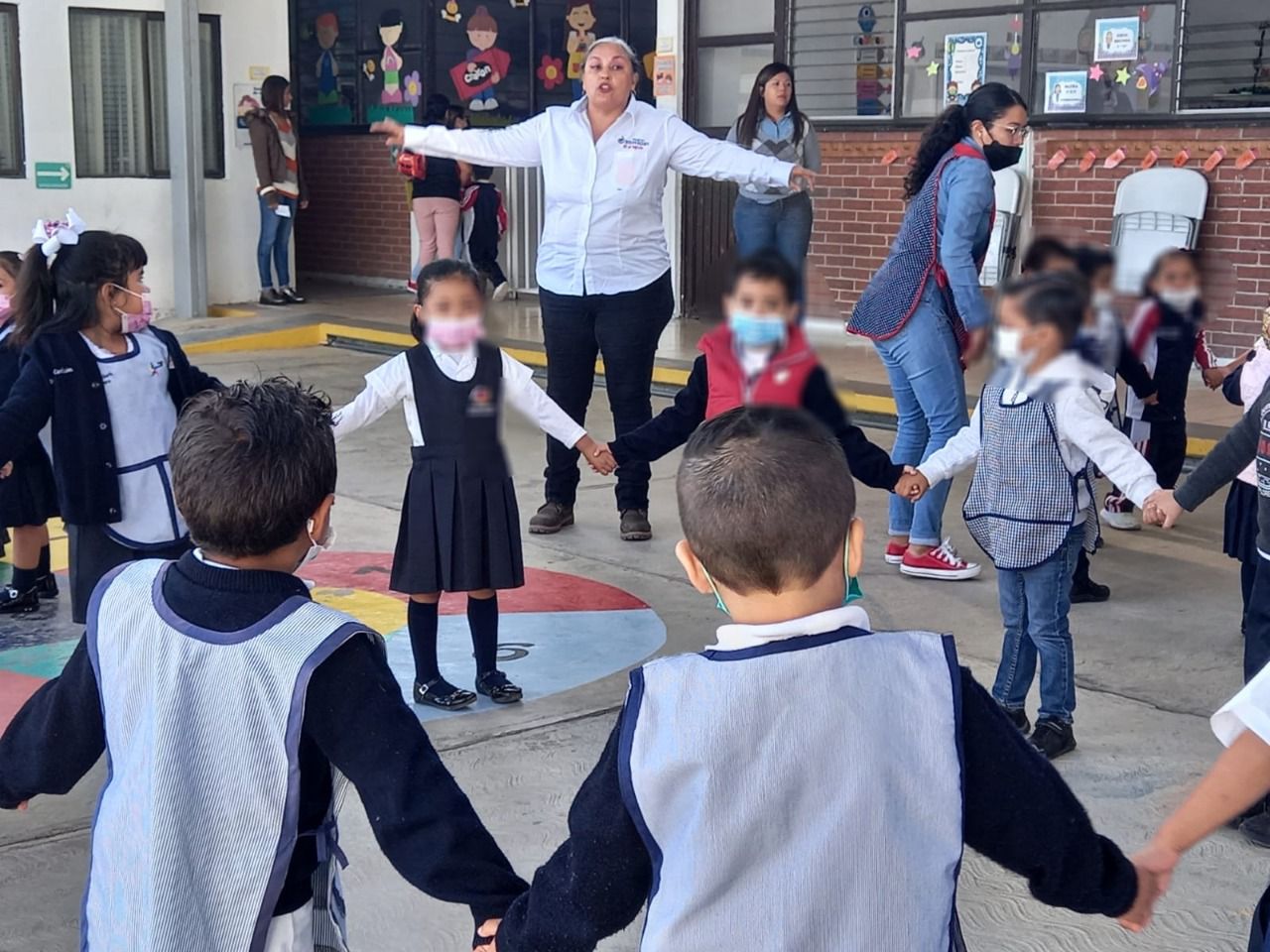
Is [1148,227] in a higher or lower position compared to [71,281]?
higher

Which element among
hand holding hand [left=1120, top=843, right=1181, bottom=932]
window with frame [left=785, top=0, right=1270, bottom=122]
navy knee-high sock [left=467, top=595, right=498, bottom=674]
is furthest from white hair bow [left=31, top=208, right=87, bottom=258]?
window with frame [left=785, top=0, right=1270, bottom=122]

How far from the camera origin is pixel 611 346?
5.73 metres

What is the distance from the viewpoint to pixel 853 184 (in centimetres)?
1077

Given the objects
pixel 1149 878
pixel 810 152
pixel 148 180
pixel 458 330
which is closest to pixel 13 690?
pixel 458 330

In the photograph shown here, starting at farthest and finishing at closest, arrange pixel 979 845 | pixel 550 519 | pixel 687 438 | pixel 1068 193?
pixel 550 519
pixel 687 438
pixel 1068 193
pixel 979 845

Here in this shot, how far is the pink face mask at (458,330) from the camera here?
9.02 feet

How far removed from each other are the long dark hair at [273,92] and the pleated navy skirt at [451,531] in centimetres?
950

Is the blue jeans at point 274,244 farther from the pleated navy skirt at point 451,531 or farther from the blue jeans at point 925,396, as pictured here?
the pleated navy skirt at point 451,531

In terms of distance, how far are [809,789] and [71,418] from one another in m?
2.72

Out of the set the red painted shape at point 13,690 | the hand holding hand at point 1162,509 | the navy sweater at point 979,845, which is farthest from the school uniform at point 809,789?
the red painted shape at point 13,690

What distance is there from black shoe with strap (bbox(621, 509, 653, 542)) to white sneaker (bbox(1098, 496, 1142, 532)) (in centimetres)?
187

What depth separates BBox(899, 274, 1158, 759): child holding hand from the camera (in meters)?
3.53

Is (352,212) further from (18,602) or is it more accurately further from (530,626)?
(530,626)

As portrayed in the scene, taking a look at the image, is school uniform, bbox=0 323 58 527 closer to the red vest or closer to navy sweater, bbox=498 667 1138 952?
navy sweater, bbox=498 667 1138 952
